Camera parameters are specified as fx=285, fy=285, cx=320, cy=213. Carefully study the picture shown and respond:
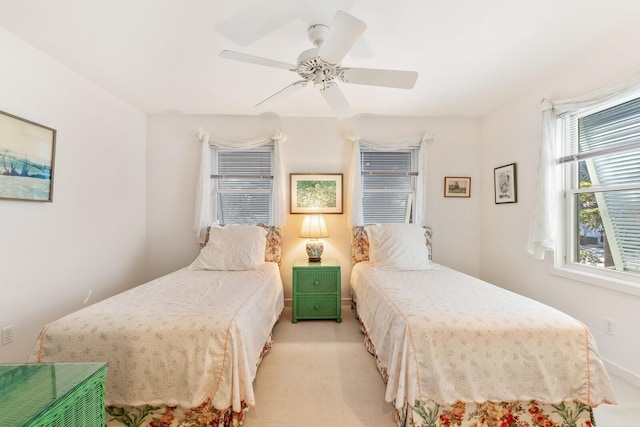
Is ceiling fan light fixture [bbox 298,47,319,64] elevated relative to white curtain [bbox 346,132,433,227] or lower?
elevated

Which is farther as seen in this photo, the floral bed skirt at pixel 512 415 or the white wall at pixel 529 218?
the white wall at pixel 529 218

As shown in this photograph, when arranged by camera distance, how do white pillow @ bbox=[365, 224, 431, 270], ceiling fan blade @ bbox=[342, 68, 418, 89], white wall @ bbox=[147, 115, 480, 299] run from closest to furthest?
ceiling fan blade @ bbox=[342, 68, 418, 89] < white pillow @ bbox=[365, 224, 431, 270] < white wall @ bbox=[147, 115, 480, 299]

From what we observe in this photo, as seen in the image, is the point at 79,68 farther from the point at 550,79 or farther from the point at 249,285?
the point at 550,79

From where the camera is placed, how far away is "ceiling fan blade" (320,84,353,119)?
205cm

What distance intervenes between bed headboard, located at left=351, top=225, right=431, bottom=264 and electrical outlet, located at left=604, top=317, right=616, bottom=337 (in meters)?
1.55

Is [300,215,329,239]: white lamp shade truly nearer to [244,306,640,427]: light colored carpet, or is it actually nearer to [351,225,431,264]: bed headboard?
[351,225,431,264]: bed headboard

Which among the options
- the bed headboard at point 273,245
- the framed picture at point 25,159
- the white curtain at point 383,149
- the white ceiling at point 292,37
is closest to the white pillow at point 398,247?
the white curtain at point 383,149

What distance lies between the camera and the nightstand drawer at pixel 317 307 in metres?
3.01

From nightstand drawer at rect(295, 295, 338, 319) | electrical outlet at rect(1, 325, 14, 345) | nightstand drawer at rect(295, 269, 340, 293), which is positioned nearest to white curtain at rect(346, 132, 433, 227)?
nightstand drawer at rect(295, 269, 340, 293)

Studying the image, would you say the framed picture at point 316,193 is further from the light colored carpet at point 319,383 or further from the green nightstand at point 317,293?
the light colored carpet at point 319,383

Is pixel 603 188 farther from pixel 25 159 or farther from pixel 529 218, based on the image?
pixel 25 159

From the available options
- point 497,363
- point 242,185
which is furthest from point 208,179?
point 497,363

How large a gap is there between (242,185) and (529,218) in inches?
124

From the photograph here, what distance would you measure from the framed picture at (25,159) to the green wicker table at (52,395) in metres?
1.40
